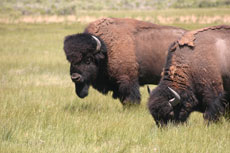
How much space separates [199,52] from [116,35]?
2.23m

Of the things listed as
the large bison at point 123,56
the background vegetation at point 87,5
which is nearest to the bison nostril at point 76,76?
the large bison at point 123,56

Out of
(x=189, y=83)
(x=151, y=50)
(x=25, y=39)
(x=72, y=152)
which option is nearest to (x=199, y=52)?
(x=189, y=83)

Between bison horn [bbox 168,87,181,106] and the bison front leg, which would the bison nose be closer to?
the bison front leg

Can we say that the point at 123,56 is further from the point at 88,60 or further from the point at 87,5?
the point at 87,5

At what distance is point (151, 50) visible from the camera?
307 inches

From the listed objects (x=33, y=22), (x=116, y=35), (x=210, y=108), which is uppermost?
(x=116, y=35)

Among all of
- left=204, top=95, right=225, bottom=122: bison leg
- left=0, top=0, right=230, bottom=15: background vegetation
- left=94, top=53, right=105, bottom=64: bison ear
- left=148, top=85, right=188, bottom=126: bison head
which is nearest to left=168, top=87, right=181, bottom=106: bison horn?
left=148, top=85, right=188, bottom=126: bison head

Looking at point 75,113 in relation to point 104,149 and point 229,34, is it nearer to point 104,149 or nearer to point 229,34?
point 104,149

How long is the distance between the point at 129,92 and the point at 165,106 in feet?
7.04

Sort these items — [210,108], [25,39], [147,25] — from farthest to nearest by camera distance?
[25,39]
[147,25]
[210,108]

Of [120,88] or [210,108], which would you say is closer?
[210,108]

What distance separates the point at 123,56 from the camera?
7.59m

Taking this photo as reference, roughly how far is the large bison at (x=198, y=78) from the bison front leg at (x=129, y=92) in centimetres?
171

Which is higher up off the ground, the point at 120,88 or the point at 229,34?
the point at 229,34
